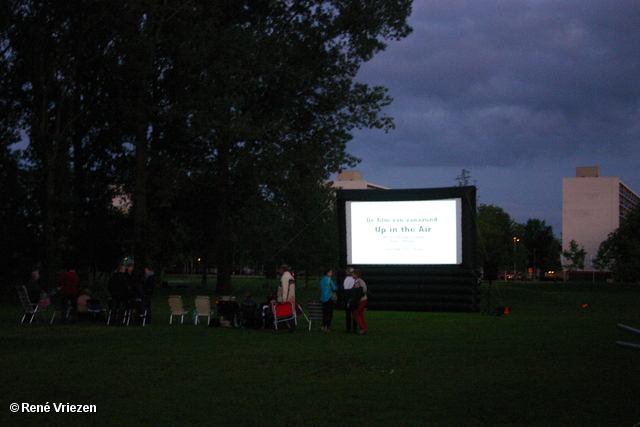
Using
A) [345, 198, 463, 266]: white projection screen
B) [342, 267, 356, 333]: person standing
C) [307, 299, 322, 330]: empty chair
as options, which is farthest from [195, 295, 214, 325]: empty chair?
[345, 198, 463, 266]: white projection screen

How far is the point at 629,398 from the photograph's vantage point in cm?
877

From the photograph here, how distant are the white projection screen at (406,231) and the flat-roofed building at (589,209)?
103 m

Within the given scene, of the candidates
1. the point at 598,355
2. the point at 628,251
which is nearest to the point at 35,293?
the point at 598,355

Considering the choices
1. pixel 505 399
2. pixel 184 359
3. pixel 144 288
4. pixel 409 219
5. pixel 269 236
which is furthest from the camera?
pixel 269 236

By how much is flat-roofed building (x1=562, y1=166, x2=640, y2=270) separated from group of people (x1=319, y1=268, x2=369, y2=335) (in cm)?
11241

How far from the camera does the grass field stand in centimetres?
776

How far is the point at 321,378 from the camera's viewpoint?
34.1 feet

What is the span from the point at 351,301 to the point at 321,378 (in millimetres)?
7707

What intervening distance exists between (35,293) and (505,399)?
618 inches

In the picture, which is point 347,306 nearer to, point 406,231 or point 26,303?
point 26,303

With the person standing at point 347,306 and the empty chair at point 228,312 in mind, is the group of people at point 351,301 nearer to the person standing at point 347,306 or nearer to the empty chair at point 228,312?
the person standing at point 347,306

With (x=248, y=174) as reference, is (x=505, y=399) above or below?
below

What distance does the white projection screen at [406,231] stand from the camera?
27188 mm

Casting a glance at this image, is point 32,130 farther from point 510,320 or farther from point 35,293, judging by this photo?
point 510,320
